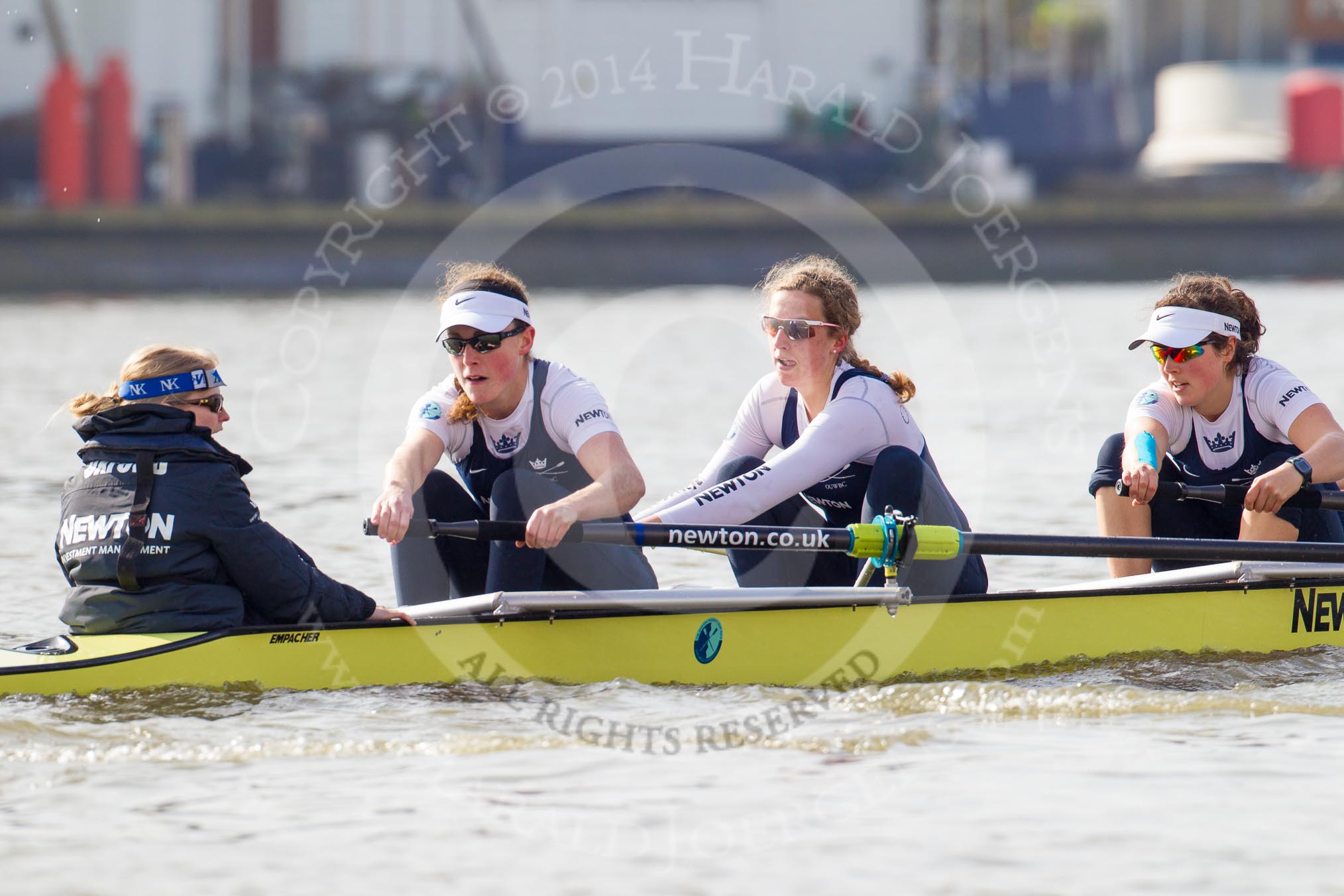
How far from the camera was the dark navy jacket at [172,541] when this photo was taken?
5.67m

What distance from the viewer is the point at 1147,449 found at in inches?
275

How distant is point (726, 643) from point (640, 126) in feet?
106

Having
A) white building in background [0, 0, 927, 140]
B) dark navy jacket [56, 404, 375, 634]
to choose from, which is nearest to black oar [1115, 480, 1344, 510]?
dark navy jacket [56, 404, 375, 634]

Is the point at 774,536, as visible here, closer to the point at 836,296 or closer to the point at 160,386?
the point at 836,296

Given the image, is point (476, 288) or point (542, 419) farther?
point (542, 419)

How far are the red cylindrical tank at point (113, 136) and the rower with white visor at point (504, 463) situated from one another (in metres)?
27.4

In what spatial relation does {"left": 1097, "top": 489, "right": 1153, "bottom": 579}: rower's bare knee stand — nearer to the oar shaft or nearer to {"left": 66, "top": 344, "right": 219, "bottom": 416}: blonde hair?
the oar shaft

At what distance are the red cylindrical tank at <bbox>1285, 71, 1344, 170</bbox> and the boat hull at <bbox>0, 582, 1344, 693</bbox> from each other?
34.1 m

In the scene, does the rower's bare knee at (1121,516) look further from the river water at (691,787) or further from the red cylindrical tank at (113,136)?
the red cylindrical tank at (113,136)

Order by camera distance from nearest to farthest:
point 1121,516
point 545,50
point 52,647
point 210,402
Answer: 1. point 210,402
2. point 52,647
3. point 1121,516
4. point 545,50

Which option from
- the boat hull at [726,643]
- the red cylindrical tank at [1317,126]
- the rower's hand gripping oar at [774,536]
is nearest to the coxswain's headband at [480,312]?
the rower's hand gripping oar at [774,536]

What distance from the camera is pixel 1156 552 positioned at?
6824 mm

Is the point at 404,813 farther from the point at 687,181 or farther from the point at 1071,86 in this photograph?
the point at 1071,86

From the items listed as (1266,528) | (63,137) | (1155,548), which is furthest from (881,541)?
(63,137)
